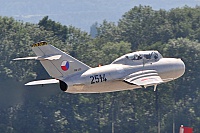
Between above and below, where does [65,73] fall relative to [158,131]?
above

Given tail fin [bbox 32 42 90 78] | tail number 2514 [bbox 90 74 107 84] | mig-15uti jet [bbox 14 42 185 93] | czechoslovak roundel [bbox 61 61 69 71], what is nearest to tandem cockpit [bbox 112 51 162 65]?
mig-15uti jet [bbox 14 42 185 93]

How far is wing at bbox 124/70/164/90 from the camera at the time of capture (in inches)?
2397

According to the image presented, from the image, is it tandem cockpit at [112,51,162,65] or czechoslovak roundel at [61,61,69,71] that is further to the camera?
tandem cockpit at [112,51,162,65]

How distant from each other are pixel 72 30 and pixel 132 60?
59.4 metres

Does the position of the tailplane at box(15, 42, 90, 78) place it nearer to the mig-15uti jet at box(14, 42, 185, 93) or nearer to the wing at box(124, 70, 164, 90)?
the mig-15uti jet at box(14, 42, 185, 93)

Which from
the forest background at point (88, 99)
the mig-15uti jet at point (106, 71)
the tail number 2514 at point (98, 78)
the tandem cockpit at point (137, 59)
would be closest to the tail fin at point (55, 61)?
the mig-15uti jet at point (106, 71)

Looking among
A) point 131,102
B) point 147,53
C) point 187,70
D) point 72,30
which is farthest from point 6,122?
point 147,53

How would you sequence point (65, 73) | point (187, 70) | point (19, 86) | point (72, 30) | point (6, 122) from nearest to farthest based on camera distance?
point (65, 73)
point (19, 86)
point (6, 122)
point (187, 70)
point (72, 30)

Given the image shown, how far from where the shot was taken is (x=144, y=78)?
61.7 meters

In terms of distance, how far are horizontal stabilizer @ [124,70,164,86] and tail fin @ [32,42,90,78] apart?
2675 millimetres

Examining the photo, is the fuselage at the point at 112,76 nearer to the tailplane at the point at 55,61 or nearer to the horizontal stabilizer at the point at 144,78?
the horizontal stabilizer at the point at 144,78

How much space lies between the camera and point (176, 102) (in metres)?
103

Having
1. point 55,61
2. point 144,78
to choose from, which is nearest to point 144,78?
point 144,78

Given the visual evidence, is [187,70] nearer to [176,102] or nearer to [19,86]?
[176,102]
